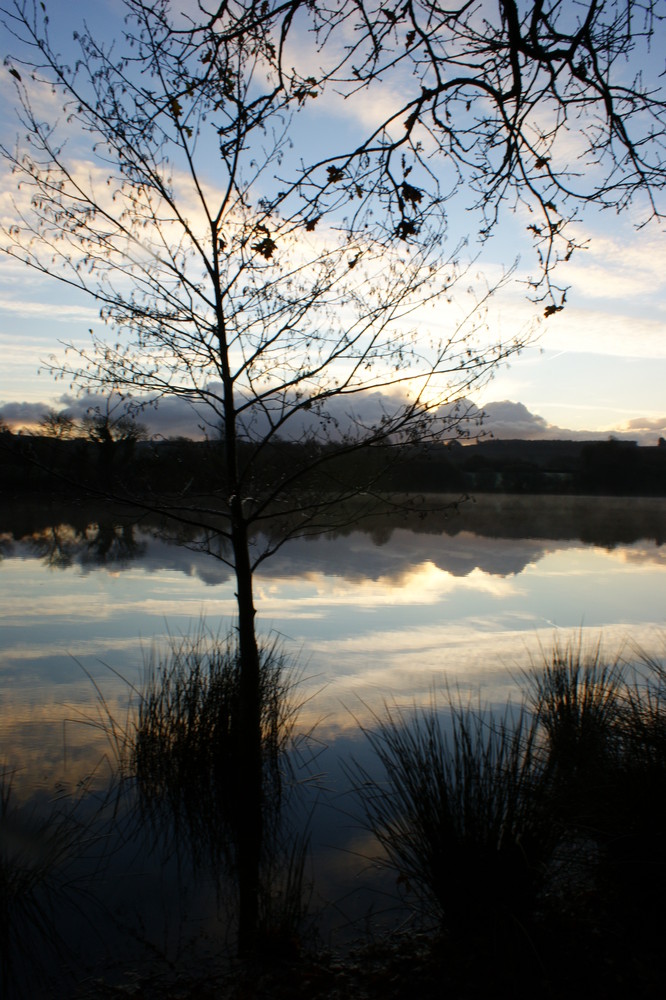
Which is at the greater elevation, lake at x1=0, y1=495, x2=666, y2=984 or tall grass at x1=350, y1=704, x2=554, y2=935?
tall grass at x1=350, y1=704, x2=554, y2=935

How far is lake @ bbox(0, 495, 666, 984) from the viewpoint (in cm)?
565

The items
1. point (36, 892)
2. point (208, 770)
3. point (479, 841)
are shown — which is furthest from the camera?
point (208, 770)

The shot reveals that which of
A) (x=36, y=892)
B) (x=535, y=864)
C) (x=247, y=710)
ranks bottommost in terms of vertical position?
(x=36, y=892)

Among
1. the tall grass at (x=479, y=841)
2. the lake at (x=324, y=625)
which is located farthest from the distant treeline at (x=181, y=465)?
the tall grass at (x=479, y=841)

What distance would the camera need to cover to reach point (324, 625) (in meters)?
10.8

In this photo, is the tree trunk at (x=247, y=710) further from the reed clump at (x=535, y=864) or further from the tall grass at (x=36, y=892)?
the reed clump at (x=535, y=864)

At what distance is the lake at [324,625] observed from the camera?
18.5ft

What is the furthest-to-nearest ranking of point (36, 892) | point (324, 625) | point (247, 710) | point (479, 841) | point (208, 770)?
point (324, 625)
point (208, 770)
point (247, 710)
point (36, 892)
point (479, 841)

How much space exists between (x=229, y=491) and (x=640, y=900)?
3.26 metres

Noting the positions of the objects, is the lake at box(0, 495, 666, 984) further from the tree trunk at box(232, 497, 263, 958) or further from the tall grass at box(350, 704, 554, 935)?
the tall grass at box(350, 704, 554, 935)

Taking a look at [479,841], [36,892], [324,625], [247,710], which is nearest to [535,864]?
[479,841]

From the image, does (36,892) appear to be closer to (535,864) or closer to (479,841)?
(479,841)

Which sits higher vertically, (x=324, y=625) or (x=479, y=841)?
(x=479, y=841)

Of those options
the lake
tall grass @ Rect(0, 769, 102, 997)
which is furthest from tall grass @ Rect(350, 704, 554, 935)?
tall grass @ Rect(0, 769, 102, 997)
